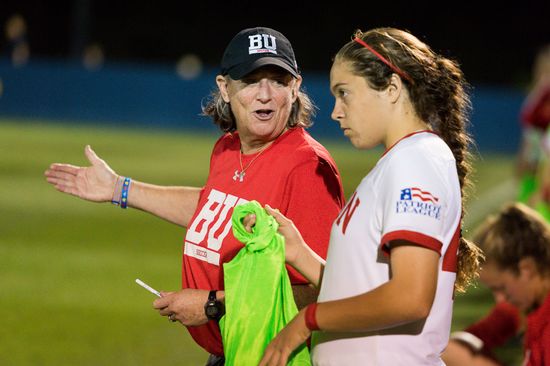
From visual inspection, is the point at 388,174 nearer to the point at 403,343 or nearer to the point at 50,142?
the point at 403,343

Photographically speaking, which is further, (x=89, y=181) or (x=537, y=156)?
(x=537, y=156)

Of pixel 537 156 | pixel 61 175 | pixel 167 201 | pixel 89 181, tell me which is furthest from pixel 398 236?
pixel 537 156

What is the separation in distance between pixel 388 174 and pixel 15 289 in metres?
7.04

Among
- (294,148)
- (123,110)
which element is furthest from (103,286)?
(123,110)

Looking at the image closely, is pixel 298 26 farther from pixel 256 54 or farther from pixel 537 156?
pixel 256 54

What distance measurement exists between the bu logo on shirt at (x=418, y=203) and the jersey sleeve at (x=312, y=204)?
815 millimetres

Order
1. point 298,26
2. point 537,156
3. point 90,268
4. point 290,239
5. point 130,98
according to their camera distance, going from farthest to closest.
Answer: point 298,26, point 130,98, point 537,156, point 90,268, point 290,239

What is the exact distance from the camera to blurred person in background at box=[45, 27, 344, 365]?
3809 millimetres

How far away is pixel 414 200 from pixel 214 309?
114 centimetres

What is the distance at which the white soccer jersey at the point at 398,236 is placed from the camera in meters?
2.97

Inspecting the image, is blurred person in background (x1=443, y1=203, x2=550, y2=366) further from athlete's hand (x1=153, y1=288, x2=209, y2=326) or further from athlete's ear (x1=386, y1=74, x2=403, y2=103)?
athlete's ear (x1=386, y1=74, x2=403, y2=103)

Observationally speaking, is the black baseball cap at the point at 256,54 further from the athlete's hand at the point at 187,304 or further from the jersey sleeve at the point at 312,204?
the athlete's hand at the point at 187,304

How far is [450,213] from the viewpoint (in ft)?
10.1

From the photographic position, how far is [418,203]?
2965 millimetres
